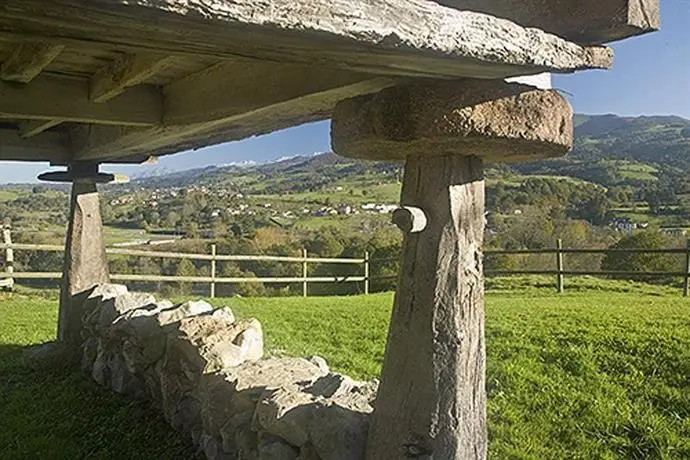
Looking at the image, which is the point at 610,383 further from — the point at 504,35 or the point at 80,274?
the point at 80,274

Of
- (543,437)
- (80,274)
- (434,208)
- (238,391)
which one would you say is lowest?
(543,437)

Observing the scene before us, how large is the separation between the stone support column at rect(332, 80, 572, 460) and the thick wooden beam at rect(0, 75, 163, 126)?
6.23ft

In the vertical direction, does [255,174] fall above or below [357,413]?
above

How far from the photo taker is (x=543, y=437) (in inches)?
158

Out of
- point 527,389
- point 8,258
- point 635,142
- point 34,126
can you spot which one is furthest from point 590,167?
point 34,126

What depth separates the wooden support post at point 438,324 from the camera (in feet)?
7.30

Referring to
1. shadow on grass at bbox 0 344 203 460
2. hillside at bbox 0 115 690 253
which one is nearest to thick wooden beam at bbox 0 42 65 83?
shadow on grass at bbox 0 344 203 460

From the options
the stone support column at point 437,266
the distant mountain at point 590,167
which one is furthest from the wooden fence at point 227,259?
the stone support column at point 437,266

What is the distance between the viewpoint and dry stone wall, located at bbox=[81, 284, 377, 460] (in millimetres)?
2805

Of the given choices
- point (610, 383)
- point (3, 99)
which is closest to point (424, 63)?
point (3, 99)

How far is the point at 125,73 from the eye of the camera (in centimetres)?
303

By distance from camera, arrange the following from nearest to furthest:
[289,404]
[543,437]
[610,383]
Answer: [289,404] → [543,437] → [610,383]

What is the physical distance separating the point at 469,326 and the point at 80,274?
530 cm

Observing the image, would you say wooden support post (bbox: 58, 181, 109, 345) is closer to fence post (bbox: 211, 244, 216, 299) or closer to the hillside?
fence post (bbox: 211, 244, 216, 299)
